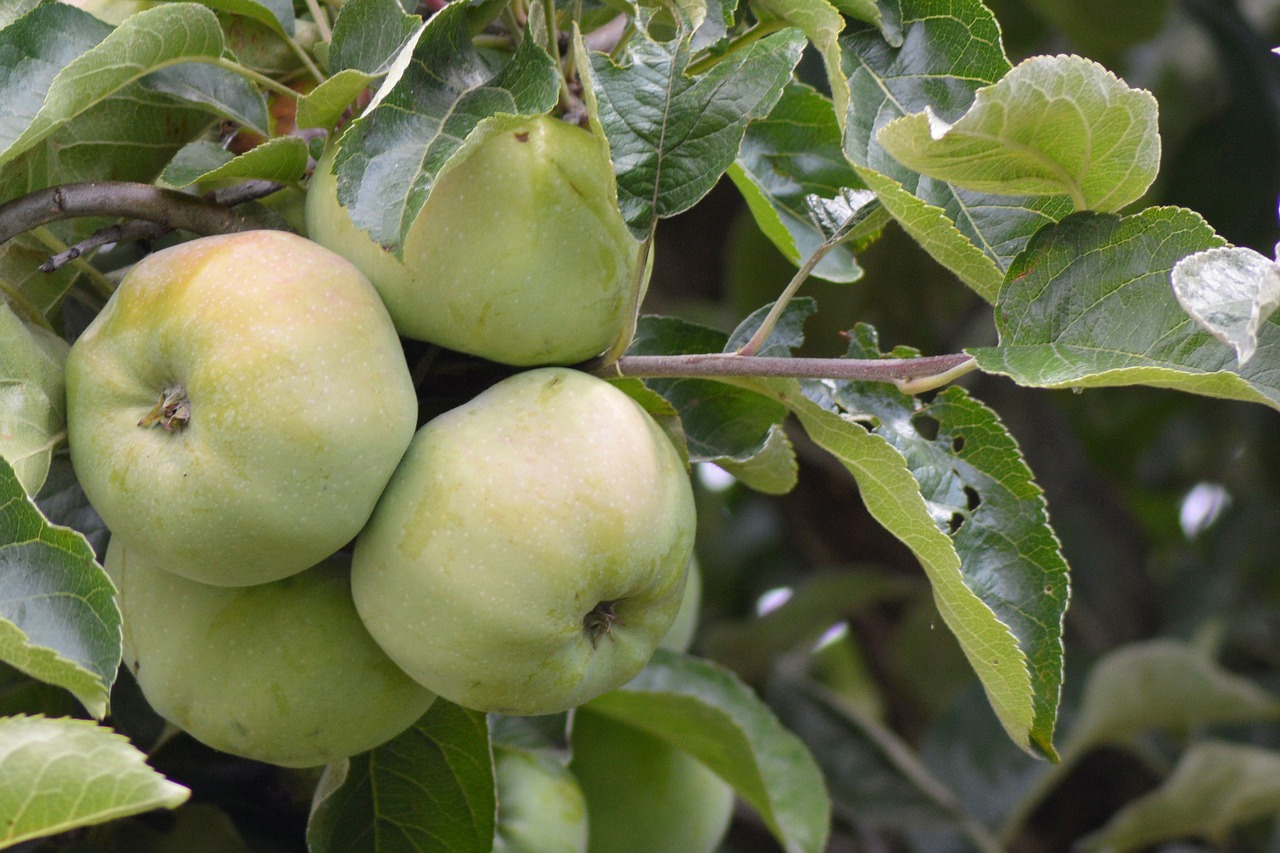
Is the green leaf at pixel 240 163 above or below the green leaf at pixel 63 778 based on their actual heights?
above

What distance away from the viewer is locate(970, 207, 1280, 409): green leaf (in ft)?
1.90

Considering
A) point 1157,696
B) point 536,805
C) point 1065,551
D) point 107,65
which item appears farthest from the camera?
point 1065,551

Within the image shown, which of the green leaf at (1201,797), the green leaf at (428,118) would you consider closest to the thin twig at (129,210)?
the green leaf at (428,118)

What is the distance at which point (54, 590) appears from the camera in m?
0.53

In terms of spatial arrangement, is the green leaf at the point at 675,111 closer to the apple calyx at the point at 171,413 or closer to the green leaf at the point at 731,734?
the apple calyx at the point at 171,413

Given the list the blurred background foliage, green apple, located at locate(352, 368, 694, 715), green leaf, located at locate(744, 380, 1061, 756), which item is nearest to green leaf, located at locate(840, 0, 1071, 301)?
green leaf, located at locate(744, 380, 1061, 756)

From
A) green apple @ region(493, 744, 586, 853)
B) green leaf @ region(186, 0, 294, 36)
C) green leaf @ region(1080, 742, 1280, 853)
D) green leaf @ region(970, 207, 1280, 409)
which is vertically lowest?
green leaf @ region(1080, 742, 1280, 853)

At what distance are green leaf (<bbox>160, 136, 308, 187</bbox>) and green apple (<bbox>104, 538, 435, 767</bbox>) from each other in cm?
20

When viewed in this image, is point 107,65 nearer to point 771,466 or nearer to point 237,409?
point 237,409

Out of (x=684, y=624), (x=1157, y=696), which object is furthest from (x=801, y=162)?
(x=1157, y=696)

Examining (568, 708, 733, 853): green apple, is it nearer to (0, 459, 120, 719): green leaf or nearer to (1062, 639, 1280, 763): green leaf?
(0, 459, 120, 719): green leaf

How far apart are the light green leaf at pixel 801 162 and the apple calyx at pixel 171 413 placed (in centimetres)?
38

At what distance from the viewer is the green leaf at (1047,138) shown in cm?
57

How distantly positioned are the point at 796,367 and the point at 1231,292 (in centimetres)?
21
